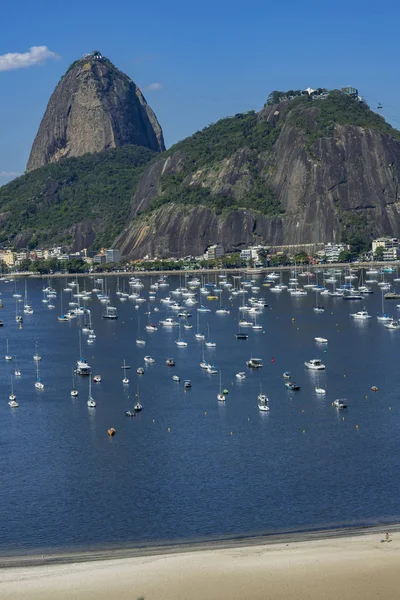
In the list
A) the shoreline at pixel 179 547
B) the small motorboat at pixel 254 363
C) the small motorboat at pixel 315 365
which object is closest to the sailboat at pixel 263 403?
the small motorboat at pixel 315 365

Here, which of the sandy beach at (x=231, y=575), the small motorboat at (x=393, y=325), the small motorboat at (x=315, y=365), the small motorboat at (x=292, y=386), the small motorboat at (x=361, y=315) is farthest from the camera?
the small motorboat at (x=361, y=315)

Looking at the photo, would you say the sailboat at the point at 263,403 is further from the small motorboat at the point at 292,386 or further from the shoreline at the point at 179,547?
the shoreline at the point at 179,547

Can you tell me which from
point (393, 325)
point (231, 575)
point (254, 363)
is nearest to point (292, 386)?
point (254, 363)

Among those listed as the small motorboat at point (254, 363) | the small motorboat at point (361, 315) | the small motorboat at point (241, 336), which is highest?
the small motorboat at point (361, 315)

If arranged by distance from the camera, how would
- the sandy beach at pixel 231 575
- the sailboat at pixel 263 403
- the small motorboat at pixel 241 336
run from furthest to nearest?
the small motorboat at pixel 241 336, the sailboat at pixel 263 403, the sandy beach at pixel 231 575

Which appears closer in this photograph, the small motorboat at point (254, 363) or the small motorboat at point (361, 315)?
the small motorboat at point (254, 363)

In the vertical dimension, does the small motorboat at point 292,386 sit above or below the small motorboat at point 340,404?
above

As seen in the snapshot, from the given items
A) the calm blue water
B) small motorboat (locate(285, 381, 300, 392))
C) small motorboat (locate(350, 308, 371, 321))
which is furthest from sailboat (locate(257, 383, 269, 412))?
small motorboat (locate(350, 308, 371, 321))
